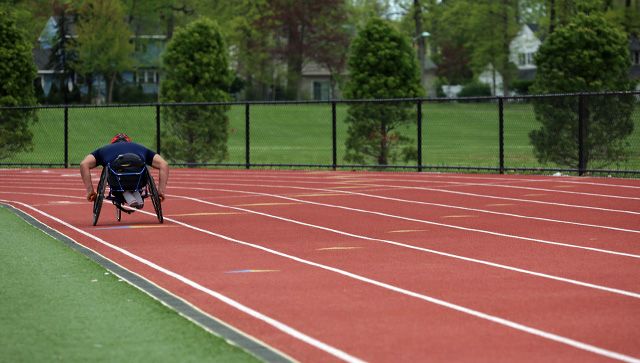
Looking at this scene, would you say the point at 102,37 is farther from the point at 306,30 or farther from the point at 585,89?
Answer: the point at 585,89

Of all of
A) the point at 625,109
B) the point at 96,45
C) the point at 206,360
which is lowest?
the point at 206,360

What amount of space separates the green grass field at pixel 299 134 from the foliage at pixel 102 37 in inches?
451

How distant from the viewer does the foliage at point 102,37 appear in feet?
210

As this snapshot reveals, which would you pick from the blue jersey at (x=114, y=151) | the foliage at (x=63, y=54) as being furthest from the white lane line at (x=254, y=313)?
the foliage at (x=63, y=54)

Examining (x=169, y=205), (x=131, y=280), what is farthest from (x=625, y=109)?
(x=131, y=280)

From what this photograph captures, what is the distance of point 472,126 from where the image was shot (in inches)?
1763

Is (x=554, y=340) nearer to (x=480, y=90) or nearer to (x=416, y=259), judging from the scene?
(x=416, y=259)

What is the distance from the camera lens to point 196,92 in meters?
29.8

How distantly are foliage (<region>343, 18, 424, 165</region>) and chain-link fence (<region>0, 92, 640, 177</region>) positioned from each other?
4 cm

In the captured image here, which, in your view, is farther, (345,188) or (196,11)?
(196,11)

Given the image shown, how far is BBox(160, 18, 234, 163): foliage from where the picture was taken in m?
27.6

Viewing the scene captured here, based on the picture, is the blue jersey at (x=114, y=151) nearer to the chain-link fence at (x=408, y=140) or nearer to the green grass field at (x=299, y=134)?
the chain-link fence at (x=408, y=140)

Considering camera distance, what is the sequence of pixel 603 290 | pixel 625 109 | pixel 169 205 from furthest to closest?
pixel 625 109 → pixel 169 205 → pixel 603 290

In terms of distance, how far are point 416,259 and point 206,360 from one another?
4.46 meters
